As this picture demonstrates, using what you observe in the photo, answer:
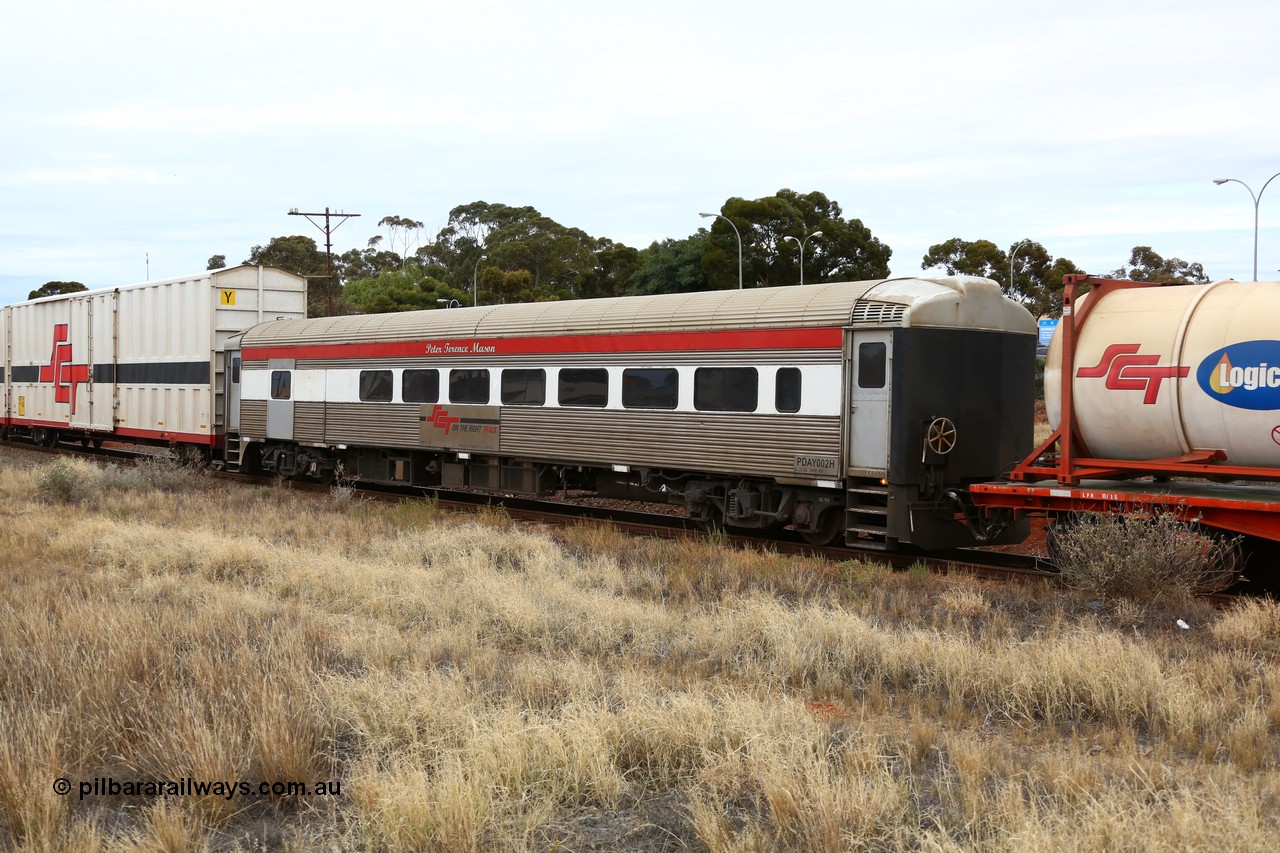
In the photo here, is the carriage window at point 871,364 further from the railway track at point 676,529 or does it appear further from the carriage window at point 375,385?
the carriage window at point 375,385

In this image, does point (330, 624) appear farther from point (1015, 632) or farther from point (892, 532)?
point (892, 532)

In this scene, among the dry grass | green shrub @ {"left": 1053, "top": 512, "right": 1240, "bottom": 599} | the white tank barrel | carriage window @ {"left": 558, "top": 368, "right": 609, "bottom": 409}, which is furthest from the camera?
carriage window @ {"left": 558, "top": 368, "right": 609, "bottom": 409}

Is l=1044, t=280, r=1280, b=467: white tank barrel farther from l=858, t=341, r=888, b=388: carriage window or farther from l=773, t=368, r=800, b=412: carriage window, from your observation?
l=773, t=368, r=800, b=412: carriage window

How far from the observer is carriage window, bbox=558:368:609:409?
1559cm

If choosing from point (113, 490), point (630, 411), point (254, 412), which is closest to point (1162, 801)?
point (630, 411)

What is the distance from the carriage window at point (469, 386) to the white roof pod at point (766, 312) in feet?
2.01

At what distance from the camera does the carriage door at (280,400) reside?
21484 millimetres

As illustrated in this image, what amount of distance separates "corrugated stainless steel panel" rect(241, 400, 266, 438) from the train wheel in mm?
12917

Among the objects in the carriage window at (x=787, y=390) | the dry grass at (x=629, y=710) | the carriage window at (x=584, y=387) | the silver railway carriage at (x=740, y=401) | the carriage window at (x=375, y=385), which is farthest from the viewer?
the carriage window at (x=375, y=385)

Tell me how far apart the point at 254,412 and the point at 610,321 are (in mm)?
10136

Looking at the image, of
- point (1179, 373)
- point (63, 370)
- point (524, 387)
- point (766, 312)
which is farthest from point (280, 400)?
point (1179, 373)

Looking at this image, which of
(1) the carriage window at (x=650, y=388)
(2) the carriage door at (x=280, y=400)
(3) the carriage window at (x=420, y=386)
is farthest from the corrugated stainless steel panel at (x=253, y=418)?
(1) the carriage window at (x=650, y=388)

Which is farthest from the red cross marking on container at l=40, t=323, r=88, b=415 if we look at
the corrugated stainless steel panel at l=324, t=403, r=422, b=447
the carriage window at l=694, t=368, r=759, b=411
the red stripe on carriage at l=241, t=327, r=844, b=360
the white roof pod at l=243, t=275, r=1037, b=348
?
the carriage window at l=694, t=368, r=759, b=411

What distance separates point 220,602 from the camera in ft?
30.7
